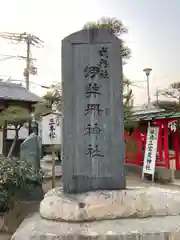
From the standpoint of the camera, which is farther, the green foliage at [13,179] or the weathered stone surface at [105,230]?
the green foliage at [13,179]

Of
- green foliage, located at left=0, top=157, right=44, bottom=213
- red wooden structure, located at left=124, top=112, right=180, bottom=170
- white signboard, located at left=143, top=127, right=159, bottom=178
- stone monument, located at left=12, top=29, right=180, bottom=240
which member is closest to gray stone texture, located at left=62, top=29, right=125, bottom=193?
stone monument, located at left=12, top=29, right=180, bottom=240

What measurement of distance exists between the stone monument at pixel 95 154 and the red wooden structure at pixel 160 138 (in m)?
5.42

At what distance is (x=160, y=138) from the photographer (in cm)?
1027

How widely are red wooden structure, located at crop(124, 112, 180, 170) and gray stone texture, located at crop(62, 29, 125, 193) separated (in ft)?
17.7

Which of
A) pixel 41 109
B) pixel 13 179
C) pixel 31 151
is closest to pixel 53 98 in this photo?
pixel 41 109

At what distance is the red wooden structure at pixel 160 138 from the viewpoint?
962 cm

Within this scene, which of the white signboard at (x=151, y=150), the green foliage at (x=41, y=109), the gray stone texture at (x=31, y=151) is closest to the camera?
the gray stone texture at (x=31, y=151)

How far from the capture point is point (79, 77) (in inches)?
164

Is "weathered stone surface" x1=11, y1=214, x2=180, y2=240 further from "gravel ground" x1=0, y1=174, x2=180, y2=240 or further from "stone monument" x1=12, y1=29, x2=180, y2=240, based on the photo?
"gravel ground" x1=0, y1=174, x2=180, y2=240

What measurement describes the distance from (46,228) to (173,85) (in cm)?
1865

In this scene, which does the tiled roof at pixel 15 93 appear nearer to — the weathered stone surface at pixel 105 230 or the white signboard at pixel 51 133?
the white signboard at pixel 51 133

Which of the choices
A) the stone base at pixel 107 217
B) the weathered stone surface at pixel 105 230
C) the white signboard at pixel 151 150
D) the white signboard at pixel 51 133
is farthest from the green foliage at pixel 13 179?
the white signboard at pixel 151 150

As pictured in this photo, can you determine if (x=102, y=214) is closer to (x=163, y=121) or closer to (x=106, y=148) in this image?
(x=106, y=148)

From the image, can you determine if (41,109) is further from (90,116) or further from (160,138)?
(90,116)
